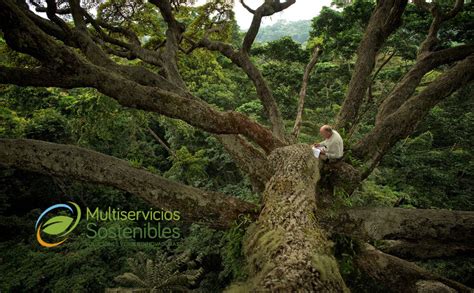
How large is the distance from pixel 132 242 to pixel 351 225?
7.20 metres

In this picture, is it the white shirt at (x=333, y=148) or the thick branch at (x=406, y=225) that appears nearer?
the thick branch at (x=406, y=225)

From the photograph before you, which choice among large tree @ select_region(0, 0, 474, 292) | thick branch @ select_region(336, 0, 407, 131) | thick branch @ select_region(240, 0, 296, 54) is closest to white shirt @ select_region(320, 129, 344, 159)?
large tree @ select_region(0, 0, 474, 292)

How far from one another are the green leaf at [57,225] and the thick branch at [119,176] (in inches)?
188

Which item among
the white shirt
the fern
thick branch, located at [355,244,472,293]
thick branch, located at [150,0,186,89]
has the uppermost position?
thick branch, located at [150,0,186,89]

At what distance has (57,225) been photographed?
741 cm

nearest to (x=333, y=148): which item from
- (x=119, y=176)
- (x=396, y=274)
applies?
(x=396, y=274)

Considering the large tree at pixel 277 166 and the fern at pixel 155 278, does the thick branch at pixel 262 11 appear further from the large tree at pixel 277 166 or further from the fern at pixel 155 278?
the fern at pixel 155 278

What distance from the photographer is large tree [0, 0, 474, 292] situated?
2.23 meters

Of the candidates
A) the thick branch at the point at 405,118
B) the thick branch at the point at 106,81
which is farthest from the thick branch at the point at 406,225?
the thick branch at the point at 106,81

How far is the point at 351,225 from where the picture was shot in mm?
3727

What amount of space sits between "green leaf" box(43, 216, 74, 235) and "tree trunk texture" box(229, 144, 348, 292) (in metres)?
6.80

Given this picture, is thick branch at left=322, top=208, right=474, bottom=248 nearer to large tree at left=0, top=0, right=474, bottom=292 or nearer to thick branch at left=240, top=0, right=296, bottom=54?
large tree at left=0, top=0, right=474, bottom=292

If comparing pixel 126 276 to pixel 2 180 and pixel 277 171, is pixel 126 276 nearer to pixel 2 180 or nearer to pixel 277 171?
pixel 277 171

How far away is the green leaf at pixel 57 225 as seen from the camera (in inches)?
279
